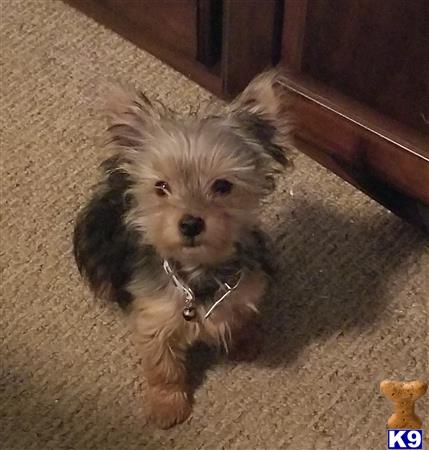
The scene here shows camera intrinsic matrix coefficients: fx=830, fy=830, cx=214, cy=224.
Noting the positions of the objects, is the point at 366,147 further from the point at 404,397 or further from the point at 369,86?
the point at 404,397

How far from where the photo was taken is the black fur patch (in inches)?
52.3

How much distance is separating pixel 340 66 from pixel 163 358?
0.65 m

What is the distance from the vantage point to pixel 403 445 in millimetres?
1332

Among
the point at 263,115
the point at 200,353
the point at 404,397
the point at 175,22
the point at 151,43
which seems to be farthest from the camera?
the point at 151,43

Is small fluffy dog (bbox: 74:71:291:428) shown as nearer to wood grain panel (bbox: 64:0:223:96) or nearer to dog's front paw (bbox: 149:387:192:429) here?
dog's front paw (bbox: 149:387:192:429)

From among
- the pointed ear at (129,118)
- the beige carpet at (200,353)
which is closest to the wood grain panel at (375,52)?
the beige carpet at (200,353)

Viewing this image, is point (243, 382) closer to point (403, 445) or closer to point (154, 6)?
point (403, 445)

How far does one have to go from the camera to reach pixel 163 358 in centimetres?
136

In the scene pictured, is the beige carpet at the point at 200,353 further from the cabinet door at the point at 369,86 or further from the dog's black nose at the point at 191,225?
the dog's black nose at the point at 191,225

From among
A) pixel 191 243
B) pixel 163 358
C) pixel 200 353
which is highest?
pixel 191 243

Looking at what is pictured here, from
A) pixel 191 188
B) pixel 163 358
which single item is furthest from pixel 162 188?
pixel 163 358

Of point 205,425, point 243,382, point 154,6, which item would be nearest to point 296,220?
point 243,382

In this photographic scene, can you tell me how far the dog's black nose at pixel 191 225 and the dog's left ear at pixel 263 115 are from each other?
175 millimetres

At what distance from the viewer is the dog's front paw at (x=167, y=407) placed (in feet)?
4.53
